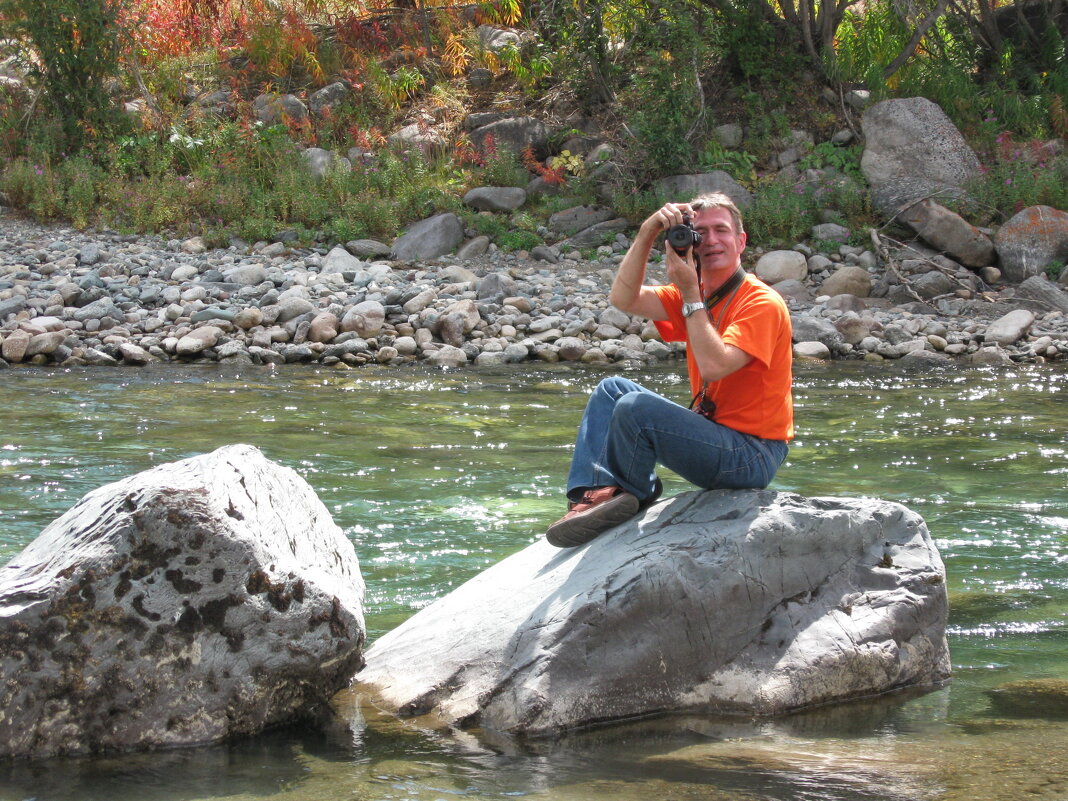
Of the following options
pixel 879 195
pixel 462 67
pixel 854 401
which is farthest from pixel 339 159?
pixel 854 401

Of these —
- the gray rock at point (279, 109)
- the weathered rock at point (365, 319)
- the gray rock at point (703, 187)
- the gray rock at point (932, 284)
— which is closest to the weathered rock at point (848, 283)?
the gray rock at point (932, 284)

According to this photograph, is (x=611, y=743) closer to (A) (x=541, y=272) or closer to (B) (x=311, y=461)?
(B) (x=311, y=461)

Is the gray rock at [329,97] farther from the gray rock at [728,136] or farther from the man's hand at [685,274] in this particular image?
the man's hand at [685,274]

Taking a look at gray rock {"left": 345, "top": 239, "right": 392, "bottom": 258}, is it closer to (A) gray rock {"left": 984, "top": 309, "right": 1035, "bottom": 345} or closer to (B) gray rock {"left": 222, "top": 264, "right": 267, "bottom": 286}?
(B) gray rock {"left": 222, "top": 264, "right": 267, "bottom": 286}

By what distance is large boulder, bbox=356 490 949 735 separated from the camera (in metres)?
3.47

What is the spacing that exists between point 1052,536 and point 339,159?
12.6 m

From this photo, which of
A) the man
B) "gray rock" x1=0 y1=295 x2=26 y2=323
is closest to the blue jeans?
the man

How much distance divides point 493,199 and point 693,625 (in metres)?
12.6

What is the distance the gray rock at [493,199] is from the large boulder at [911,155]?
4.84 metres

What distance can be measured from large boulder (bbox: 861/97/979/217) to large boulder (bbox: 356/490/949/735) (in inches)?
450

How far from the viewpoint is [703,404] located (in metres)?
4.00

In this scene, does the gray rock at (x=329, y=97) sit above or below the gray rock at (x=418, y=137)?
above

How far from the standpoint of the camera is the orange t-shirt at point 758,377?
12.6 ft

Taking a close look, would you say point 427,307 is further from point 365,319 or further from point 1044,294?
point 1044,294
